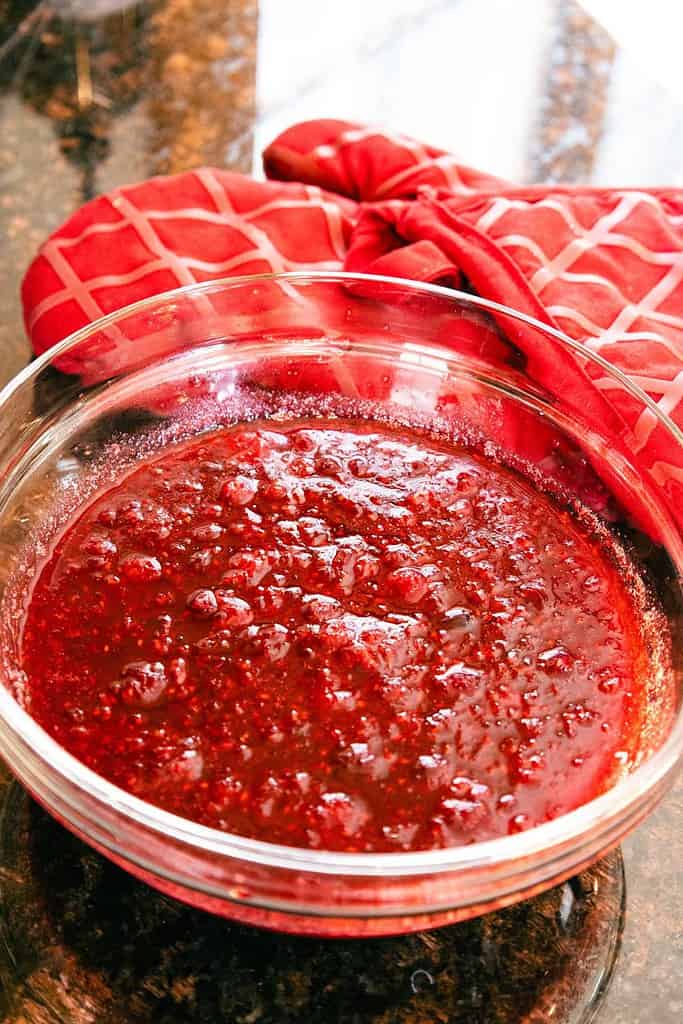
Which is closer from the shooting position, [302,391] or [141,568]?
[141,568]

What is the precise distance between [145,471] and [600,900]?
0.52 metres

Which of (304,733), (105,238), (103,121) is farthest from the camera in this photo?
(103,121)

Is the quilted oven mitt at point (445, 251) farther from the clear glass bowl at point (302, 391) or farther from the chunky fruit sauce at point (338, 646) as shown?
the chunky fruit sauce at point (338, 646)

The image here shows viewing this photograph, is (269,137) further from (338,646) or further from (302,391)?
(338,646)

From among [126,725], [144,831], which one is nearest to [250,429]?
[126,725]

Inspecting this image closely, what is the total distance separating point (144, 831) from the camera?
77cm

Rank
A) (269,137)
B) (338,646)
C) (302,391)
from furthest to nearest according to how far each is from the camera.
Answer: (269,137)
(302,391)
(338,646)

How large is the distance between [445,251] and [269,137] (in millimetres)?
480

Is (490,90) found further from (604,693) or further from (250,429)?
(604,693)

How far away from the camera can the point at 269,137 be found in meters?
1.67

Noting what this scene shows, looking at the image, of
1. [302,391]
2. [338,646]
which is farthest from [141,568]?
[302,391]

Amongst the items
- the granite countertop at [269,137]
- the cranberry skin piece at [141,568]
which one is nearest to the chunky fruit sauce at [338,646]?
the cranberry skin piece at [141,568]

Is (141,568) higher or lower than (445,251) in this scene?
lower

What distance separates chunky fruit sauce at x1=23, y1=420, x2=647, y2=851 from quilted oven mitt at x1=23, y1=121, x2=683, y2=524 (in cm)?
14
